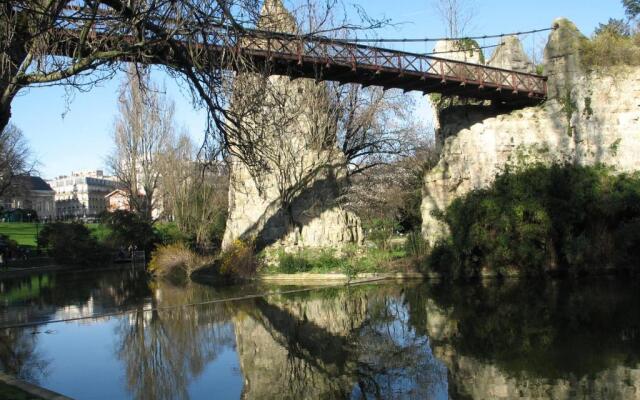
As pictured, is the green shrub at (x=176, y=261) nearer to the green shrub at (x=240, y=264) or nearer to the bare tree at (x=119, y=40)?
the green shrub at (x=240, y=264)

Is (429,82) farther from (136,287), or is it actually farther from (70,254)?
(70,254)

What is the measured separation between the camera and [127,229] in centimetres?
3941

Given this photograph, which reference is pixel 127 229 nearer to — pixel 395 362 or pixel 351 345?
pixel 351 345

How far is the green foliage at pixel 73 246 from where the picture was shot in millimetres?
37969

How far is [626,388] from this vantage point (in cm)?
713

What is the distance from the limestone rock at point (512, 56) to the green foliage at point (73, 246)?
2793 centimetres

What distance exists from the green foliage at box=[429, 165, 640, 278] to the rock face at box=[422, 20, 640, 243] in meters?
1.58

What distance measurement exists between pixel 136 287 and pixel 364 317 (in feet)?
45.9

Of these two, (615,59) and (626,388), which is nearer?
(626,388)

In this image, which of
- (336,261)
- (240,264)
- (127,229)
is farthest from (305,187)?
(127,229)

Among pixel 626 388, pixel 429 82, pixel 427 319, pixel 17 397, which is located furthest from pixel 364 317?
pixel 429 82

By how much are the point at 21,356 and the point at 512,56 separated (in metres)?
23.0

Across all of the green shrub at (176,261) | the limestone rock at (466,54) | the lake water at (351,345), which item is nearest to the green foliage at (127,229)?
the green shrub at (176,261)

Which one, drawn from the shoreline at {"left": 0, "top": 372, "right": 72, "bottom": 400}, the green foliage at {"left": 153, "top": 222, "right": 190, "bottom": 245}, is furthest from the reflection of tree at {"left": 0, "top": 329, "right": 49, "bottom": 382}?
the green foliage at {"left": 153, "top": 222, "right": 190, "bottom": 245}
